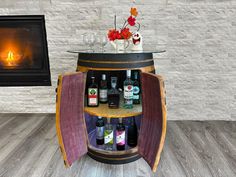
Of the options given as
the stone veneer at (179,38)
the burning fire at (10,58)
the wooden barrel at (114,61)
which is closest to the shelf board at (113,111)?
the wooden barrel at (114,61)

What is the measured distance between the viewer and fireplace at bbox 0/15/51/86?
2.13m

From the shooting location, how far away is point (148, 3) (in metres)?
1.93

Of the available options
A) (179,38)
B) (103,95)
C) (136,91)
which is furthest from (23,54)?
(179,38)

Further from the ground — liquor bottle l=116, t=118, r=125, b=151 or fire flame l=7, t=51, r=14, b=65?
fire flame l=7, t=51, r=14, b=65

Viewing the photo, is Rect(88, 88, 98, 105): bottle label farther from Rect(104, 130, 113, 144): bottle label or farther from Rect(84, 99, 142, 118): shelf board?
Rect(104, 130, 113, 144): bottle label

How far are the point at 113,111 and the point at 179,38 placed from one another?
3.66ft

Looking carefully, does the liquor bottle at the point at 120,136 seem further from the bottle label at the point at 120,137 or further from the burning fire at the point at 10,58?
the burning fire at the point at 10,58

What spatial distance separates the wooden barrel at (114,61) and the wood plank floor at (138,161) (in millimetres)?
685

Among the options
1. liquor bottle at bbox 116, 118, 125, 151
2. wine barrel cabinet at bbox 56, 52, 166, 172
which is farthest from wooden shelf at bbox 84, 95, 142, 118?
liquor bottle at bbox 116, 118, 125, 151

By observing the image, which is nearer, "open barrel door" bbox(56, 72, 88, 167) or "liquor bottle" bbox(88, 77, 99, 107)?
"open barrel door" bbox(56, 72, 88, 167)

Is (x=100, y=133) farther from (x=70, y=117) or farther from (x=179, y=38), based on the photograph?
(x=179, y=38)

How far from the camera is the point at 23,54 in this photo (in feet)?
7.23

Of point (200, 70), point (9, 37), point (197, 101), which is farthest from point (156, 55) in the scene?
point (9, 37)

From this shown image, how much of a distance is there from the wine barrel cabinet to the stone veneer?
76cm
